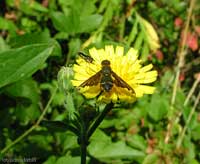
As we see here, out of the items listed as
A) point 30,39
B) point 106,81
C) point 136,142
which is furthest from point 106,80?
point 136,142

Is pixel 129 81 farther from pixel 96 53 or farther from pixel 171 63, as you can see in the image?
pixel 171 63

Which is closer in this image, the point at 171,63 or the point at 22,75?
the point at 22,75

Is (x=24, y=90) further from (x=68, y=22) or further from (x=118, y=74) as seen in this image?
(x=118, y=74)

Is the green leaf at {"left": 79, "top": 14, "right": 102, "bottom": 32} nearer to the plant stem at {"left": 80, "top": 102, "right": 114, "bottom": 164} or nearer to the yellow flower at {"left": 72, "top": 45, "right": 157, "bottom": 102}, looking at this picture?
the yellow flower at {"left": 72, "top": 45, "right": 157, "bottom": 102}

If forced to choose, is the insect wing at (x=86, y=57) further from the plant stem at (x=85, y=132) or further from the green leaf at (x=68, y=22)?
the green leaf at (x=68, y=22)

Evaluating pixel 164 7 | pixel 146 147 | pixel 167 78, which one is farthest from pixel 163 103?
pixel 164 7

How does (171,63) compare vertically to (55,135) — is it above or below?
above
